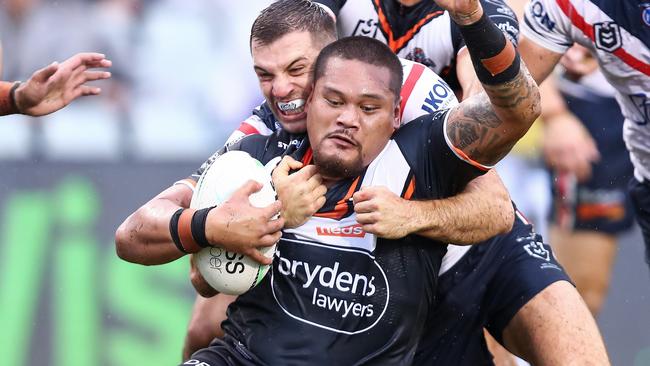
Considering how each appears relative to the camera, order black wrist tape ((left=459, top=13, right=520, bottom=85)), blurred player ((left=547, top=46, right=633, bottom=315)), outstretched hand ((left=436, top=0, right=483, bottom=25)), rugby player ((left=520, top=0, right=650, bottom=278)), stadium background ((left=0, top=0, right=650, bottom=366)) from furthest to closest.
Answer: blurred player ((left=547, top=46, right=633, bottom=315)), stadium background ((left=0, top=0, right=650, bottom=366)), rugby player ((left=520, top=0, right=650, bottom=278)), black wrist tape ((left=459, top=13, right=520, bottom=85)), outstretched hand ((left=436, top=0, right=483, bottom=25))

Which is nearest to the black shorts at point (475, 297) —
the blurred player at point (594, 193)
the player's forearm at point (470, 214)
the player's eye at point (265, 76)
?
the player's forearm at point (470, 214)

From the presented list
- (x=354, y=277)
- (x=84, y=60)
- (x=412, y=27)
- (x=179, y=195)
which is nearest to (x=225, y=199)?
(x=179, y=195)

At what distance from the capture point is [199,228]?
4.65m

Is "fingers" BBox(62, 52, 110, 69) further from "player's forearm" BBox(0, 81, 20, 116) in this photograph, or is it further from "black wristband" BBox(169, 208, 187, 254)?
"black wristband" BBox(169, 208, 187, 254)

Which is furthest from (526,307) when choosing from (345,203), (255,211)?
(255,211)

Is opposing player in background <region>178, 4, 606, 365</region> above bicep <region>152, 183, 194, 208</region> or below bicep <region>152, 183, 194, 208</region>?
below

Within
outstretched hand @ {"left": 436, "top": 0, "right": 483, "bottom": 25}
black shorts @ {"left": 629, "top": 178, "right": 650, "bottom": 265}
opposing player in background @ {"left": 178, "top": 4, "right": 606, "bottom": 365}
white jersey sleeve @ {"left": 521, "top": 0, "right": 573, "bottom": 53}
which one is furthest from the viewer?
black shorts @ {"left": 629, "top": 178, "right": 650, "bottom": 265}

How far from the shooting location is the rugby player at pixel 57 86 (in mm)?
5797

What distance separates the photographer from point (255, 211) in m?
4.65

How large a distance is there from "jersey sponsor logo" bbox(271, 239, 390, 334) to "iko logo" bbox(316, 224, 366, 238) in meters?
0.05

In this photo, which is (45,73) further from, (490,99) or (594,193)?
(594,193)

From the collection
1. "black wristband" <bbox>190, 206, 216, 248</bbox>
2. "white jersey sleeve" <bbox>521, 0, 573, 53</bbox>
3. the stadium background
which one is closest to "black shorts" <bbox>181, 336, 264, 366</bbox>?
"black wristband" <bbox>190, 206, 216, 248</bbox>

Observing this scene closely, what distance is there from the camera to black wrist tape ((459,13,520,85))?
4344 millimetres

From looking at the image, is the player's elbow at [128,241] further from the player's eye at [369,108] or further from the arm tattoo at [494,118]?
the arm tattoo at [494,118]
